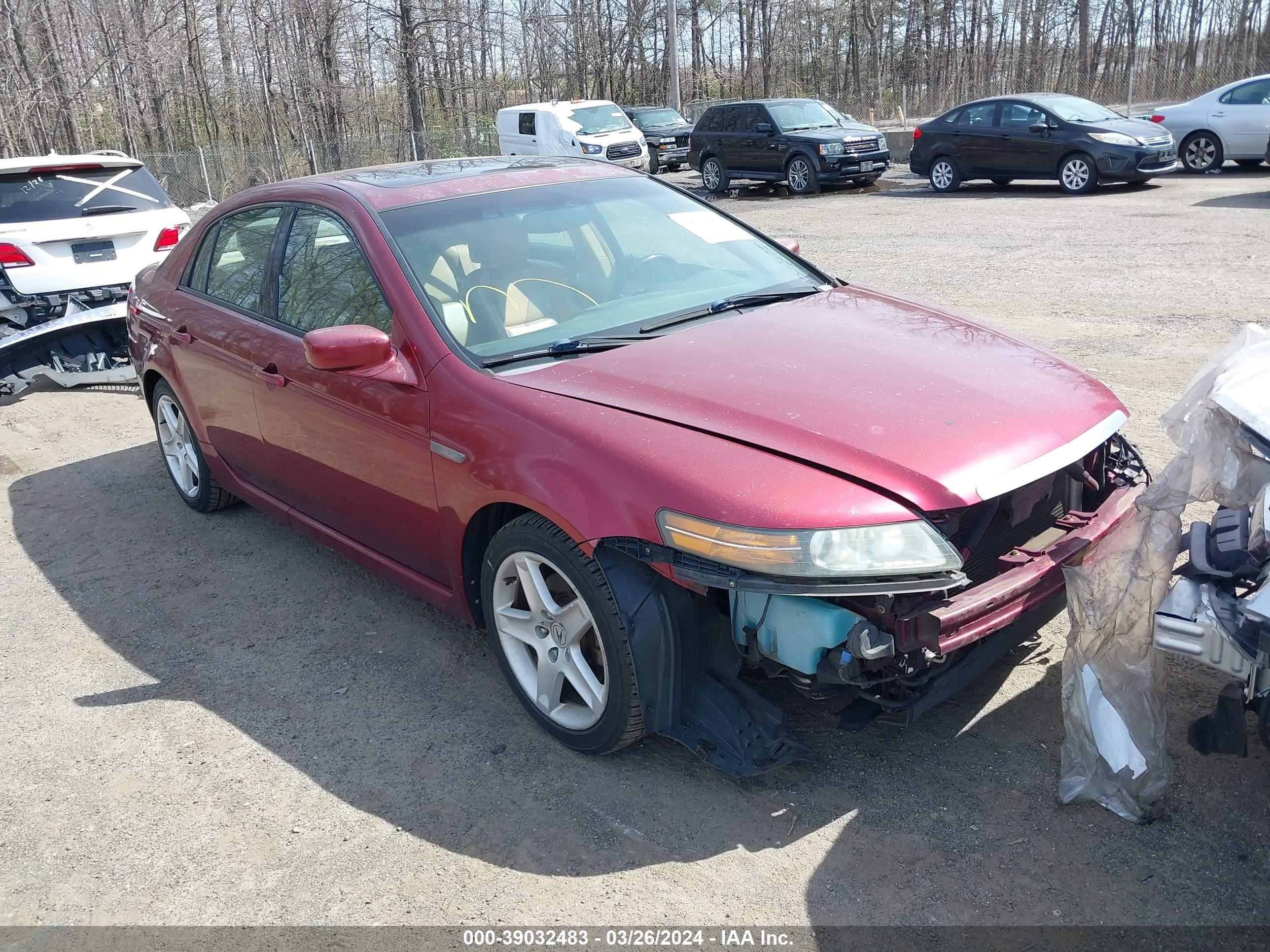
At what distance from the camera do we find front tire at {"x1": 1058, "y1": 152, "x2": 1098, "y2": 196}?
1577 cm

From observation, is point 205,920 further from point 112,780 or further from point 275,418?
point 275,418

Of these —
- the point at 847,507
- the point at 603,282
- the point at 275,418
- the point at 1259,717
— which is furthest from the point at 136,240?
the point at 1259,717

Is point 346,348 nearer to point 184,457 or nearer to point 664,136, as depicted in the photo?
point 184,457

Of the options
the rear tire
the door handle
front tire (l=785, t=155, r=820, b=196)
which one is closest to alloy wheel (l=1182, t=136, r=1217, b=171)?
the rear tire

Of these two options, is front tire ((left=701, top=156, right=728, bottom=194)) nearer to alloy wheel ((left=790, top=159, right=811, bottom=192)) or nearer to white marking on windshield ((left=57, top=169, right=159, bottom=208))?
alloy wheel ((left=790, top=159, right=811, bottom=192))

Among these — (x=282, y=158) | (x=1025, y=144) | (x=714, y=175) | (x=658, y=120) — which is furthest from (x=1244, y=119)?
(x=282, y=158)

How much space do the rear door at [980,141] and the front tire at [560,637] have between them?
1569cm

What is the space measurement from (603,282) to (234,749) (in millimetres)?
2097

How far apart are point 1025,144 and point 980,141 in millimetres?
869

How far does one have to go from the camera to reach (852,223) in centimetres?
1491

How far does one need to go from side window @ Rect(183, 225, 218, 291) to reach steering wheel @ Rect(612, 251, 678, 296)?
226cm

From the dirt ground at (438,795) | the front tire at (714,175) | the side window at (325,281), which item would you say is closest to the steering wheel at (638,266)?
the side window at (325,281)

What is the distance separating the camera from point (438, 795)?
3.26 meters

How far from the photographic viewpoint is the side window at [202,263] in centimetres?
515
